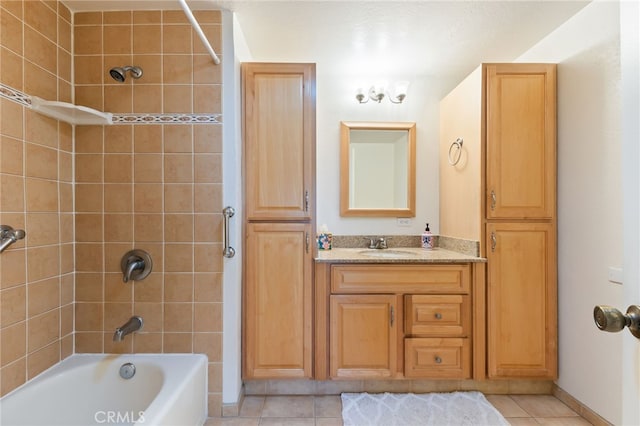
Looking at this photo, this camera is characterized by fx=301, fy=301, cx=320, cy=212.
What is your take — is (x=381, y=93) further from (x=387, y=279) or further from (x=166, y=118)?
(x=166, y=118)

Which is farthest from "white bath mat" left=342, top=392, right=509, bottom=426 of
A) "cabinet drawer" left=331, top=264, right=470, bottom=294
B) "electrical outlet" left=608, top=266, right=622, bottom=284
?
"electrical outlet" left=608, top=266, right=622, bottom=284

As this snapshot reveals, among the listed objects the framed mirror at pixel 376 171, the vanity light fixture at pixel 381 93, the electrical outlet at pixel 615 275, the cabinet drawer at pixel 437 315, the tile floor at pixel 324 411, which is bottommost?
the tile floor at pixel 324 411

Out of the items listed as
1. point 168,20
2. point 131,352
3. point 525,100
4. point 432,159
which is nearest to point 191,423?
point 131,352

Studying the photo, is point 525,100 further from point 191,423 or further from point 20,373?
point 20,373

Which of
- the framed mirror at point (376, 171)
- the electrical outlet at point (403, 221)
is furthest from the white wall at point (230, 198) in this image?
the electrical outlet at point (403, 221)

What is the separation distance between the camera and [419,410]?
1796 millimetres

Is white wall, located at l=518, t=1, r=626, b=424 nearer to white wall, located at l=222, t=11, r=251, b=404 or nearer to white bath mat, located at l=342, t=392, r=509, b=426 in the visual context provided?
white bath mat, located at l=342, t=392, r=509, b=426

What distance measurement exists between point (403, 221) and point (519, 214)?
2.75 ft

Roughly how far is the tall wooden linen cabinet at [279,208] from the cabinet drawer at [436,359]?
0.64 metres

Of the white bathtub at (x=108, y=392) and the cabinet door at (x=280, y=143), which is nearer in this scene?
the white bathtub at (x=108, y=392)

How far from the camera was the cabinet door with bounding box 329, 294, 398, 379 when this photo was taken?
1.90 m

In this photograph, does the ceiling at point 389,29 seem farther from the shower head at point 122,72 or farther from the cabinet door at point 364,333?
the cabinet door at point 364,333

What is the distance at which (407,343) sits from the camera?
190 cm

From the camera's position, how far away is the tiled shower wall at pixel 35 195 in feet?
4.48
